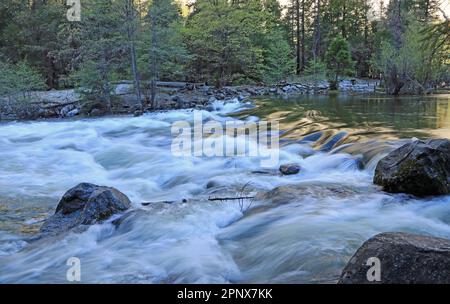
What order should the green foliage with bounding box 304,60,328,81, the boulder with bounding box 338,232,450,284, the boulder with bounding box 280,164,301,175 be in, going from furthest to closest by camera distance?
the green foliage with bounding box 304,60,328,81 → the boulder with bounding box 280,164,301,175 → the boulder with bounding box 338,232,450,284

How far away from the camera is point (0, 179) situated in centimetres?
846

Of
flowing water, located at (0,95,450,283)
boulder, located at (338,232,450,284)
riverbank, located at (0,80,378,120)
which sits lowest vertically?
flowing water, located at (0,95,450,283)

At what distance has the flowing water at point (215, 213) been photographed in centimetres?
425

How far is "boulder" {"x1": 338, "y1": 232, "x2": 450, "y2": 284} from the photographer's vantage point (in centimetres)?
291

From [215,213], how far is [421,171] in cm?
299

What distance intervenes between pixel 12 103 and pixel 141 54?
6.12m

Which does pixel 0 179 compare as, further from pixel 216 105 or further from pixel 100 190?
pixel 216 105

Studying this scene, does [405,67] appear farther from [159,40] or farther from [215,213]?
[215,213]

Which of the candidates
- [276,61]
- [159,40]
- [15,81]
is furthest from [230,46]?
[15,81]

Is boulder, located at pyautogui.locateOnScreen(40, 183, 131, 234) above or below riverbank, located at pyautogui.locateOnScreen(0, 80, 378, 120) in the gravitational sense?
below

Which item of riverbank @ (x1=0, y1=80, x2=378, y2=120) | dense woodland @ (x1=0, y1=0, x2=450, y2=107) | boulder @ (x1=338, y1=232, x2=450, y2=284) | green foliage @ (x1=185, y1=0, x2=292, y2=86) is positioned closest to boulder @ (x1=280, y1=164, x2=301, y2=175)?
dense woodland @ (x1=0, y1=0, x2=450, y2=107)

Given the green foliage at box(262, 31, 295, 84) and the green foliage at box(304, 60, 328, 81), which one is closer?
the green foliage at box(262, 31, 295, 84)

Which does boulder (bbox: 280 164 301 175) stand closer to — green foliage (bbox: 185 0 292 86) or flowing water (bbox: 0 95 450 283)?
flowing water (bbox: 0 95 450 283)

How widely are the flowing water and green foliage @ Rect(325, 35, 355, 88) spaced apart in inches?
979
